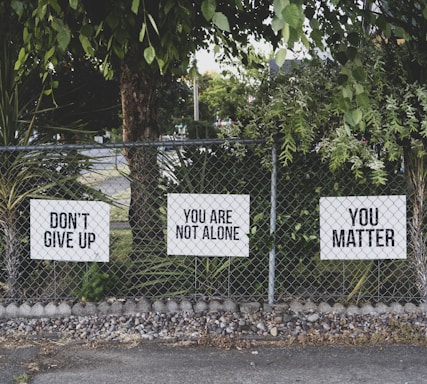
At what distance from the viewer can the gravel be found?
13.9 ft

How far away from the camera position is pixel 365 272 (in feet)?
15.4

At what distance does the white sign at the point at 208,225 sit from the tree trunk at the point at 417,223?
4.54 feet

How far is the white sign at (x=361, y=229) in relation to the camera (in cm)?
450

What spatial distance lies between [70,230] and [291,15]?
10.3ft

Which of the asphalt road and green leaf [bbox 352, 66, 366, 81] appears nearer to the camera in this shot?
green leaf [bbox 352, 66, 366, 81]

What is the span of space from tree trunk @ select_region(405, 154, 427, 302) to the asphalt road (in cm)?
73

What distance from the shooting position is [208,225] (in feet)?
15.1

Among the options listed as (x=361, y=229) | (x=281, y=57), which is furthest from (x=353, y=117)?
(x=361, y=229)

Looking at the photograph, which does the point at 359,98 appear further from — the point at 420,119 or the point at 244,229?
the point at 244,229

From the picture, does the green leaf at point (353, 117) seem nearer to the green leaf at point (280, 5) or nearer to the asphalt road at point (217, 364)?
the green leaf at point (280, 5)

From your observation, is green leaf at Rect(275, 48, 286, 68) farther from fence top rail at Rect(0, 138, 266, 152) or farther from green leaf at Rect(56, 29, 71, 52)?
fence top rail at Rect(0, 138, 266, 152)

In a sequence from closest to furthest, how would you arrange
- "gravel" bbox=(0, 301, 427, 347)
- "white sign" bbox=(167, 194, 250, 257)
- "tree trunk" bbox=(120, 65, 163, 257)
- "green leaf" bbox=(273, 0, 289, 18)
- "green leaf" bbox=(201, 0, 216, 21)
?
"green leaf" bbox=(273, 0, 289, 18)
"green leaf" bbox=(201, 0, 216, 21)
"gravel" bbox=(0, 301, 427, 347)
"white sign" bbox=(167, 194, 250, 257)
"tree trunk" bbox=(120, 65, 163, 257)

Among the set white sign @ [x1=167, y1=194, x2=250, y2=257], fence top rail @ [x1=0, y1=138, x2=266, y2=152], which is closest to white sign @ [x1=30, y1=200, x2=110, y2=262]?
fence top rail @ [x1=0, y1=138, x2=266, y2=152]

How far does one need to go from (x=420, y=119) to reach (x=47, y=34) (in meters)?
2.80
